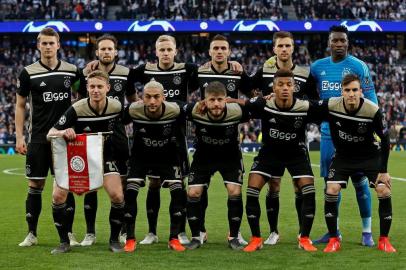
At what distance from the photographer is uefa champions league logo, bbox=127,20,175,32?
138 feet

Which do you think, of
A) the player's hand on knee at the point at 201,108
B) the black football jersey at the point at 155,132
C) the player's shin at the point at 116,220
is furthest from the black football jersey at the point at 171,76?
the player's shin at the point at 116,220

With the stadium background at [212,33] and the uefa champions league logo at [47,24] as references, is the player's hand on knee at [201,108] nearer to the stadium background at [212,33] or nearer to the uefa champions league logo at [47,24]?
the stadium background at [212,33]

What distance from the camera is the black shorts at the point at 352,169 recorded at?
912 centimetres

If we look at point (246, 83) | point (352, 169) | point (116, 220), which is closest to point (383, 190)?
point (352, 169)

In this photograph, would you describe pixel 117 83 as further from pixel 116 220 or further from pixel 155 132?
pixel 116 220

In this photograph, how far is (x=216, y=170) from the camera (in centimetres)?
931

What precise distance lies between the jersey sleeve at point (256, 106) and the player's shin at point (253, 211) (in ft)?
2.60

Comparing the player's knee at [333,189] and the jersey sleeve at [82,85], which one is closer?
the player's knee at [333,189]

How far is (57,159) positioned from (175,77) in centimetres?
179

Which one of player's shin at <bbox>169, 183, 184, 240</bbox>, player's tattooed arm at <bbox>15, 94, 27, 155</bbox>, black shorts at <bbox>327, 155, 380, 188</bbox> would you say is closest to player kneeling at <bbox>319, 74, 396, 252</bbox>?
black shorts at <bbox>327, 155, 380, 188</bbox>

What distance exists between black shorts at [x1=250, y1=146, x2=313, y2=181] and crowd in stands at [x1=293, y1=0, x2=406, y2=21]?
34.9m

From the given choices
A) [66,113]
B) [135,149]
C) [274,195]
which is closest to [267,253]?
[274,195]

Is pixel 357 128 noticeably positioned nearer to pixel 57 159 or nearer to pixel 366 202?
Answer: pixel 366 202

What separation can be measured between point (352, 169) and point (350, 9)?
35401 mm
